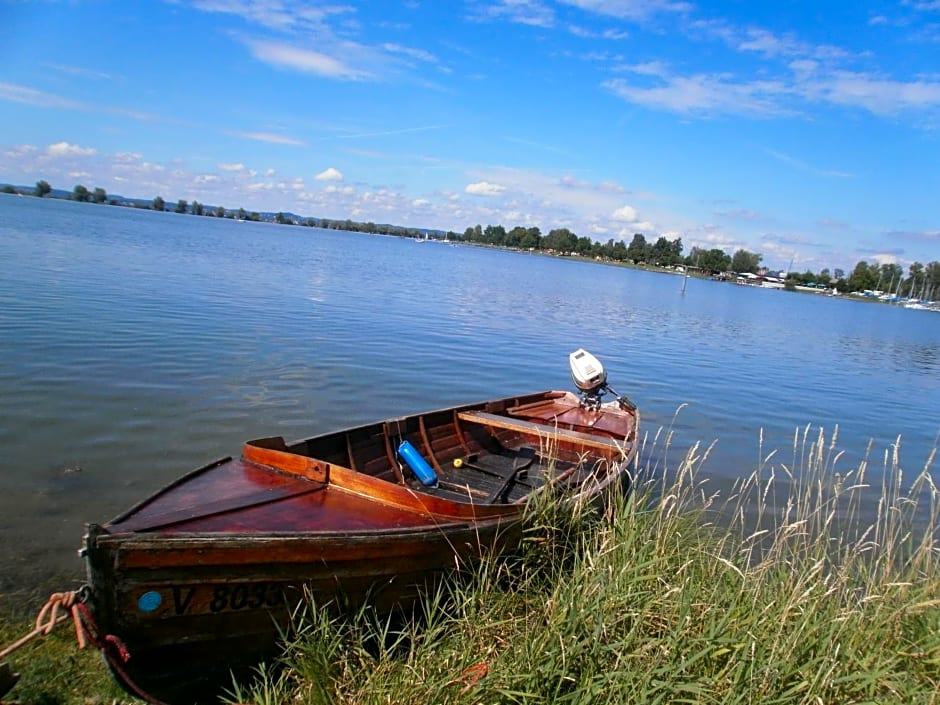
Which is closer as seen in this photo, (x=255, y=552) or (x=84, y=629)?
(x=84, y=629)

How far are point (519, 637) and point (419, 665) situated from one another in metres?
0.72

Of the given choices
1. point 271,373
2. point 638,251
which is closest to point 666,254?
point 638,251

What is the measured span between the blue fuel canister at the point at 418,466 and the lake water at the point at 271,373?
3563mm

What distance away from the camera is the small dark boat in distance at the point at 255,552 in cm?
389

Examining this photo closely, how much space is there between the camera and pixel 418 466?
7.23 metres

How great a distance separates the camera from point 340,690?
415 cm

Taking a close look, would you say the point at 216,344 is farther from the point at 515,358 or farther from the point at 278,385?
the point at 515,358

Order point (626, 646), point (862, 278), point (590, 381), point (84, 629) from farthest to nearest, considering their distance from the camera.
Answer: point (862, 278) < point (590, 381) < point (626, 646) < point (84, 629)

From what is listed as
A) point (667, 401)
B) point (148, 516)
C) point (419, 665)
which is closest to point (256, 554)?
point (148, 516)

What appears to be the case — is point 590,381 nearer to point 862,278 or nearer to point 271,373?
point 271,373

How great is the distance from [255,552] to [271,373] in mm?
11398

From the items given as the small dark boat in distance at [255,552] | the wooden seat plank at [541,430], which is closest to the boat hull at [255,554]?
the small dark boat in distance at [255,552]

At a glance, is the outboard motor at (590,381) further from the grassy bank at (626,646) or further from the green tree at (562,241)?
the green tree at (562,241)

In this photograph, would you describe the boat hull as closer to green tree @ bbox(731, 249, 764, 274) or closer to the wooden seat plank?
the wooden seat plank
